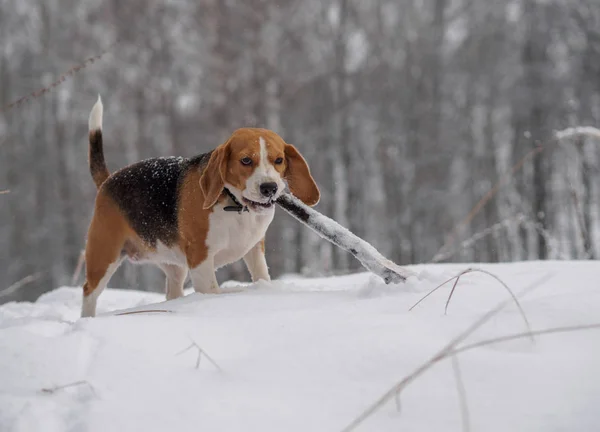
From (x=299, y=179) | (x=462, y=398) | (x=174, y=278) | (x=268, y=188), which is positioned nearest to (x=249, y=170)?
(x=268, y=188)

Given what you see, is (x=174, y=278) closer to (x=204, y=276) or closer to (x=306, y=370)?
(x=204, y=276)

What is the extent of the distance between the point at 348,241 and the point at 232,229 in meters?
0.77

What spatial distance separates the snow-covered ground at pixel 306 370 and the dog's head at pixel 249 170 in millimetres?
1024

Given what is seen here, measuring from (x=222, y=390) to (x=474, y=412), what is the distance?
62 centimetres

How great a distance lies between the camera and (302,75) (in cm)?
1256

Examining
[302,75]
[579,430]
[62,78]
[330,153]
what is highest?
[302,75]

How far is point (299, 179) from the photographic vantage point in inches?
125

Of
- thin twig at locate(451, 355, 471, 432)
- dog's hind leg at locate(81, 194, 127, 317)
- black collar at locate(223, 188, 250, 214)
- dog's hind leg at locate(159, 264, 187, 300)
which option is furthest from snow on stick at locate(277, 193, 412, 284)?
dog's hind leg at locate(159, 264, 187, 300)

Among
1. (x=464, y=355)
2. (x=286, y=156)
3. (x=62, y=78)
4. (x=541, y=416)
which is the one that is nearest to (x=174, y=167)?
(x=286, y=156)

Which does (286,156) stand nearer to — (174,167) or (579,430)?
(174,167)

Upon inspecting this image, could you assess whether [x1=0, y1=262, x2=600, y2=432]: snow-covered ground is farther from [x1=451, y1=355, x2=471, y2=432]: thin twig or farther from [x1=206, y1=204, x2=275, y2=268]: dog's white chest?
[x1=206, y1=204, x2=275, y2=268]: dog's white chest

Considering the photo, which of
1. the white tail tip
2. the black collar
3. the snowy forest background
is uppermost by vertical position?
the snowy forest background

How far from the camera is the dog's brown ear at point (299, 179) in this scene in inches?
124

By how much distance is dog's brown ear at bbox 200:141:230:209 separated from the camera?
9.73ft
